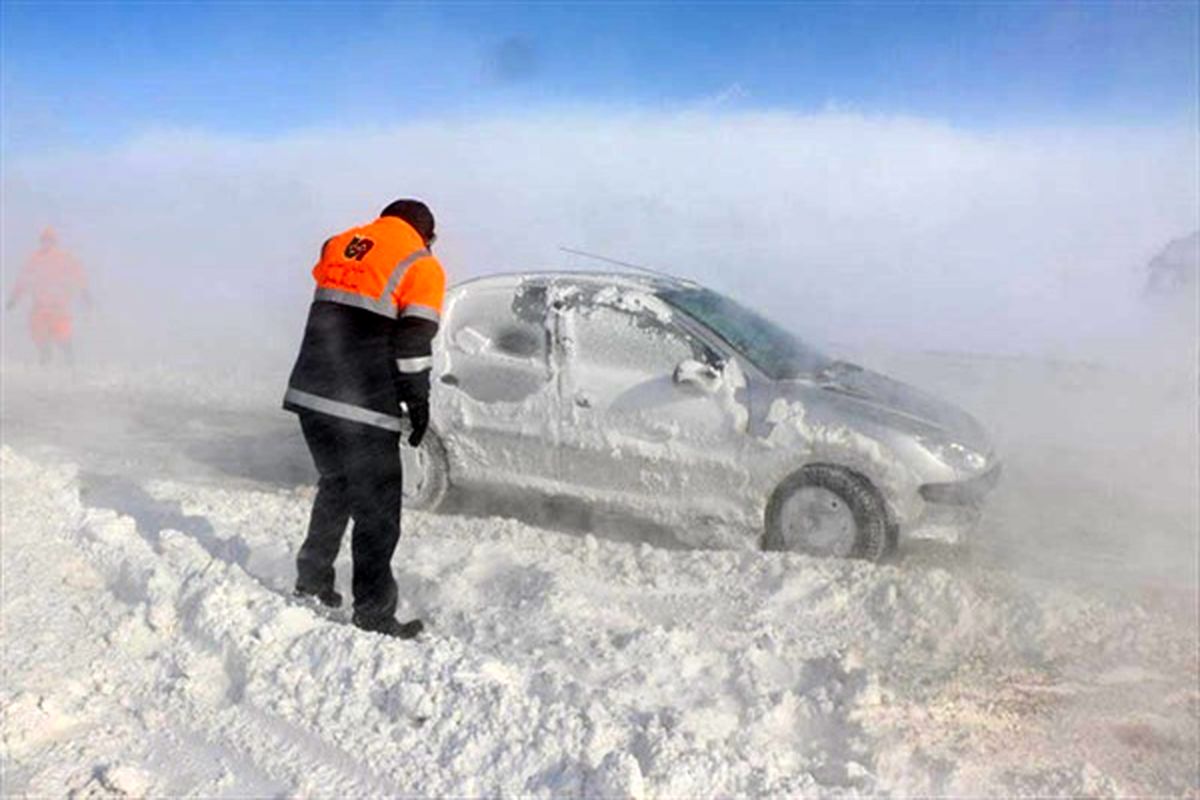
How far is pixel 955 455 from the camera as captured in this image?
6.01 meters

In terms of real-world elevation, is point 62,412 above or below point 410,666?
above

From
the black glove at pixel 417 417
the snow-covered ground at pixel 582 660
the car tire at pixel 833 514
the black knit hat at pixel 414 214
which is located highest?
the black knit hat at pixel 414 214

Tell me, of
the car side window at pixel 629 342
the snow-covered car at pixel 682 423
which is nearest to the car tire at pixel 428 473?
the snow-covered car at pixel 682 423

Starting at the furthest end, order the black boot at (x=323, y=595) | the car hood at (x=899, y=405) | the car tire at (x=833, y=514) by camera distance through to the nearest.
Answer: the car hood at (x=899, y=405) → the car tire at (x=833, y=514) → the black boot at (x=323, y=595)

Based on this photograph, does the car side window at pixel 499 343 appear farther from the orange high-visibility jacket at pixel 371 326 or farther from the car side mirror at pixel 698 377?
the orange high-visibility jacket at pixel 371 326

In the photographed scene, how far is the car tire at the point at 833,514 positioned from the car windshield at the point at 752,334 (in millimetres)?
659

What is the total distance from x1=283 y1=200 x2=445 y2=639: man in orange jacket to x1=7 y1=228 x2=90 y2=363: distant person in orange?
10.7 meters

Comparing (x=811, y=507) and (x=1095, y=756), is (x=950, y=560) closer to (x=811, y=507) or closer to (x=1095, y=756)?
(x=811, y=507)

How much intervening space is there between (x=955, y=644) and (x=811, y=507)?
1336mm

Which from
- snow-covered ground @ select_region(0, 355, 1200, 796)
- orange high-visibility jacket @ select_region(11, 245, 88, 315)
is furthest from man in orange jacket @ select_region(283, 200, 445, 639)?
orange high-visibility jacket @ select_region(11, 245, 88, 315)

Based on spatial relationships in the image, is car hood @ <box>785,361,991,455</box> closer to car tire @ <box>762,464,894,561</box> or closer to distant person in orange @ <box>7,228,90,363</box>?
car tire @ <box>762,464,894,561</box>

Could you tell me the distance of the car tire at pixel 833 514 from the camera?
19.5 feet

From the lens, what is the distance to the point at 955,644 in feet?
16.1

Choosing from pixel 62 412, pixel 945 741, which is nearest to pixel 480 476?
pixel 945 741
